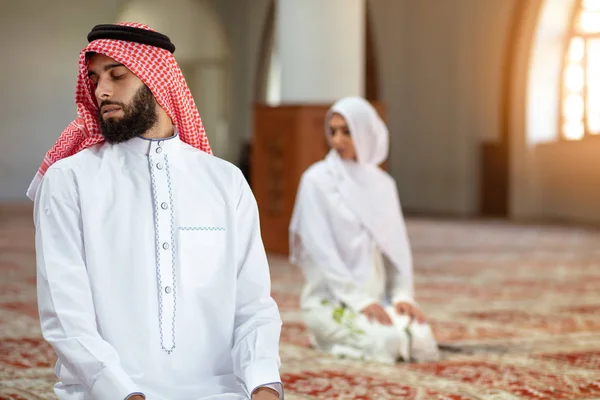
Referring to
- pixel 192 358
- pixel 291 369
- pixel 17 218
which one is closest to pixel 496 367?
pixel 291 369

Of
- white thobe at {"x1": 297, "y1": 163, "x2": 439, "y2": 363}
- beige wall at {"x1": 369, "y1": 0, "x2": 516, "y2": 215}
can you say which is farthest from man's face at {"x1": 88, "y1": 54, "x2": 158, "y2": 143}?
beige wall at {"x1": 369, "y1": 0, "x2": 516, "y2": 215}

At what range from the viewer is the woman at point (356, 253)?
378 cm

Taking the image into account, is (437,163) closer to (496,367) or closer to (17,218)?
(17,218)

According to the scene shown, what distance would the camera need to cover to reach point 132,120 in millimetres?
1921

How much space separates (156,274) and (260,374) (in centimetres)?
27

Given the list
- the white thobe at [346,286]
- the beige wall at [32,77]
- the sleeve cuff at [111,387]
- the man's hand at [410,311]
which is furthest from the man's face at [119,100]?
the beige wall at [32,77]

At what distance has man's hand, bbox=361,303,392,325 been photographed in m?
3.75

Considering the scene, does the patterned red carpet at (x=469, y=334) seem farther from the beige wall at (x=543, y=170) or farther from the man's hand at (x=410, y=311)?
the beige wall at (x=543, y=170)

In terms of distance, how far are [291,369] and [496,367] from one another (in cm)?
75

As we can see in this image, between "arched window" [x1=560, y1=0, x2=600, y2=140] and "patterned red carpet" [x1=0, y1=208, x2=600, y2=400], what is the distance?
3684mm

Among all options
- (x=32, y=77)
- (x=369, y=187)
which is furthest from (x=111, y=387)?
(x=32, y=77)

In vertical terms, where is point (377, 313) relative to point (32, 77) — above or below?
below

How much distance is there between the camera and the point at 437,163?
47.5 feet

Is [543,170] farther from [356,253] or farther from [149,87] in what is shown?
[149,87]
